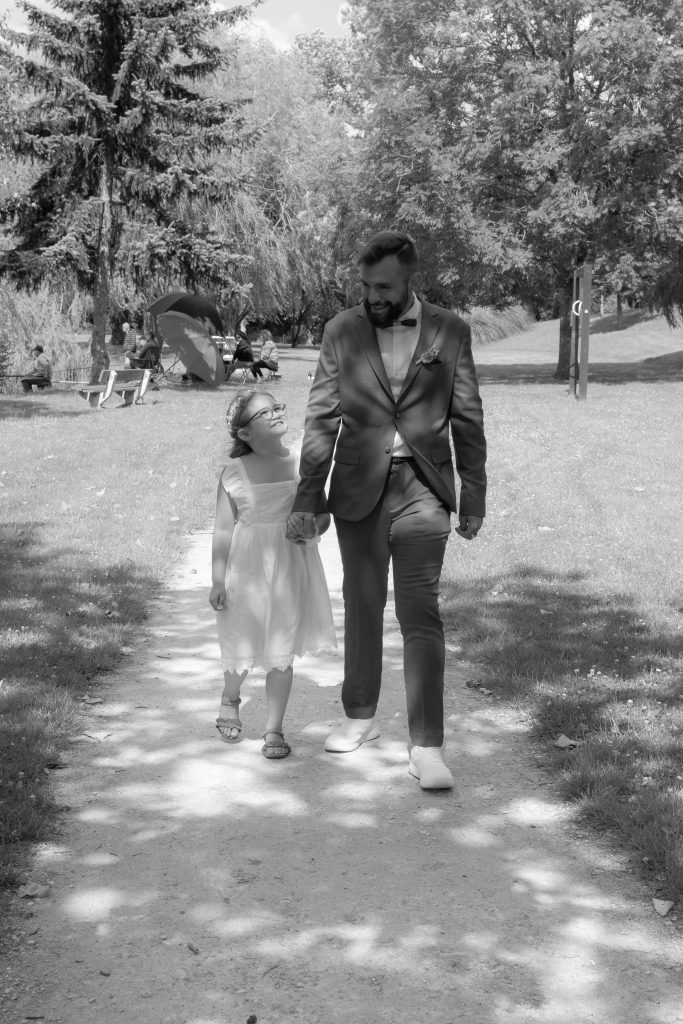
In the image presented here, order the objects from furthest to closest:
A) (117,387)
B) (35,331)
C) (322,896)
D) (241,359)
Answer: (241,359), (35,331), (117,387), (322,896)

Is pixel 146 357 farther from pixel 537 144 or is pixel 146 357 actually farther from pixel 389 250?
pixel 389 250

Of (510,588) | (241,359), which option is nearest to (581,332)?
(241,359)

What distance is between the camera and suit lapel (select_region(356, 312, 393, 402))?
4473 millimetres

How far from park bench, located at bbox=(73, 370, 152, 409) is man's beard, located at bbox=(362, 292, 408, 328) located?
19.1 m

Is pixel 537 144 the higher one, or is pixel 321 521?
pixel 537 144

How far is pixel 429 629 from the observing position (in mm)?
4641

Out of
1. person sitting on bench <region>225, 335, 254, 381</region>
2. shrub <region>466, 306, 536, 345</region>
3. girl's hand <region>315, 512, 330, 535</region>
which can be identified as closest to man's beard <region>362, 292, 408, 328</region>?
girl's hand <region>315, 512, 330, 535</region>

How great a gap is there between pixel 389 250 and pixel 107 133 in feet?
82.5

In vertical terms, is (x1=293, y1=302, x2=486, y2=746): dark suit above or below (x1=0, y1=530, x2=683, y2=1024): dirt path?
above

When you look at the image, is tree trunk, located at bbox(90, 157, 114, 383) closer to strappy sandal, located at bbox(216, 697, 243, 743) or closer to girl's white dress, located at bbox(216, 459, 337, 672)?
strappy sandal, located at bbox(216, 697, 243, 743)

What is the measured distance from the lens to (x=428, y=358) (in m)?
4.41

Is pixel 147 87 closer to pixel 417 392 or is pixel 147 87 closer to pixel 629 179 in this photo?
pixel 629 179

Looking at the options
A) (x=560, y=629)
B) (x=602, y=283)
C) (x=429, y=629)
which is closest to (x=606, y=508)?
(x=560, y=629)

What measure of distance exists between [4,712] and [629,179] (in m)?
26.6
